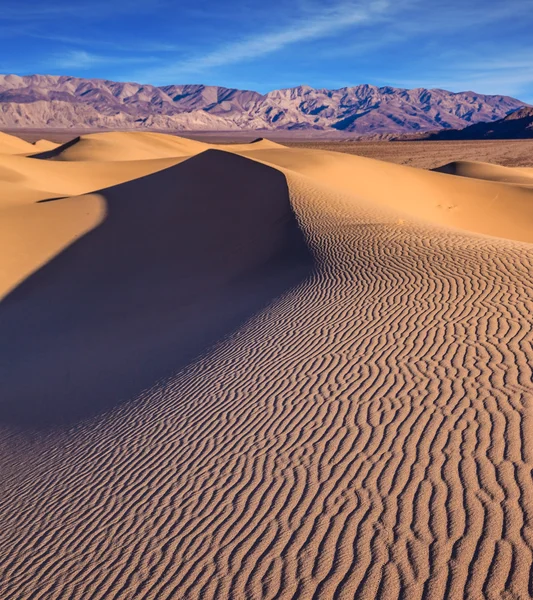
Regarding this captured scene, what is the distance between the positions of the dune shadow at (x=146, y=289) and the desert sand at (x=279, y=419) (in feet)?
0.26

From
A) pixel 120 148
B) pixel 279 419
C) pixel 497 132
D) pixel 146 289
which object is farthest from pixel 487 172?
pixel 497 132

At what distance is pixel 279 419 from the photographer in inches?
240

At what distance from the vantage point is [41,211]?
20.3 meters

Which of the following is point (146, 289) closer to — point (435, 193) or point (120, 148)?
point (435, 193)

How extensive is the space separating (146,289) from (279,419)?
29.5 ft

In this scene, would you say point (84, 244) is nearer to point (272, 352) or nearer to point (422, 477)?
point (272, 352)

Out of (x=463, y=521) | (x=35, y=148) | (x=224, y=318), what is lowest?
(x=35, y=148)

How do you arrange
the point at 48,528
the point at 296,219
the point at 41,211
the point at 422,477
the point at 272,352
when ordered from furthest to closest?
the point at 41,211 → the point at 296,219 → the point at 272,352 → the point at 48,528 → the point at 422,477

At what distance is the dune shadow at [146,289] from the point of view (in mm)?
9344

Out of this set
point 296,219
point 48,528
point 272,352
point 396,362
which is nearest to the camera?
point 48,528

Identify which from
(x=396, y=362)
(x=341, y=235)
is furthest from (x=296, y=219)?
(x=396, y=362)

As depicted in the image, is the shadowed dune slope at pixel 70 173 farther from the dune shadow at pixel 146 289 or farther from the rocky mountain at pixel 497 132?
the rocky mountain at pixel 497 132

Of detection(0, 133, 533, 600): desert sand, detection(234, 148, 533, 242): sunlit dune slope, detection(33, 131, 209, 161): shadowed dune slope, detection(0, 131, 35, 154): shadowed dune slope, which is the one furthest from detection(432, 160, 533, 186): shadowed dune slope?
detection(0, 131, 35, 154): shadowed dune slope

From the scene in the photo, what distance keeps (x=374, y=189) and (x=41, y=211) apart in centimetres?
1352
